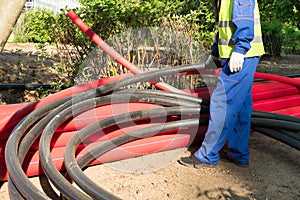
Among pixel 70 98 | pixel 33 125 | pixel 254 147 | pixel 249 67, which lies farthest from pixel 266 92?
pixel 33 125

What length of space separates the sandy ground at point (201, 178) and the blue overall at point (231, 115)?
0.41ft

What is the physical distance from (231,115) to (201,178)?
523mm

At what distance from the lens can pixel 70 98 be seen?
9.45 ft

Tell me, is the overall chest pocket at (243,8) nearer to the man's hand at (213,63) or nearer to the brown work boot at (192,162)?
the man's hand at (213,63)

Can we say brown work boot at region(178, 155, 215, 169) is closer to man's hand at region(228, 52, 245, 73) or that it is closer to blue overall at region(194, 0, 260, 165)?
blue overall at region(194, 0, 260, 165)

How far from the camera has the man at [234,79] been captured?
2.42m

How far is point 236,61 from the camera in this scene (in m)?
2.45

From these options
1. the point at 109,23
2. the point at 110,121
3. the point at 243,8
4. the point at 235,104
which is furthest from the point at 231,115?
the point at 109,23

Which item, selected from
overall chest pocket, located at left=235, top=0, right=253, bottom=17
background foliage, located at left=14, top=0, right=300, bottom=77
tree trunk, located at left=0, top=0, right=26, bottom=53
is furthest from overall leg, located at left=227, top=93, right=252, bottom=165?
background foliage, located at left=14, top=0, right=300, bottom=77

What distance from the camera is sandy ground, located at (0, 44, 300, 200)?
244cm

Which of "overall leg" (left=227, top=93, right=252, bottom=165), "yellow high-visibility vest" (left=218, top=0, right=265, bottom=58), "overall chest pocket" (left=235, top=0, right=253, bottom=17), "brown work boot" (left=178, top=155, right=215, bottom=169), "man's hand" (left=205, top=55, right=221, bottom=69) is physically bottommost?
"brown work boot" (left=178, top=155, right=215, bottom=169)

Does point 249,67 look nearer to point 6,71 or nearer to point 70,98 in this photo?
point 70,98

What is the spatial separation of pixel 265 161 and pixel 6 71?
13.3ft

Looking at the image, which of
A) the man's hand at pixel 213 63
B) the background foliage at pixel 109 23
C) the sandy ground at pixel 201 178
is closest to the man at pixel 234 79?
the sandy ground at pixel 201 178
